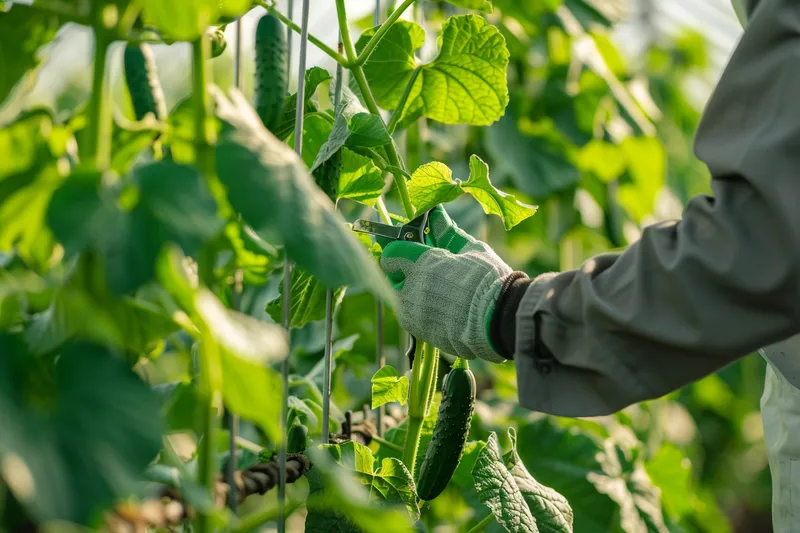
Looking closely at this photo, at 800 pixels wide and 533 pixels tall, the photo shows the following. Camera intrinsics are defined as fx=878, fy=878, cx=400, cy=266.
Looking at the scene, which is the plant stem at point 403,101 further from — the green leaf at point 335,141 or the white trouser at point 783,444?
the white trouser at point 783,444

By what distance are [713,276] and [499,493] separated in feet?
1.14

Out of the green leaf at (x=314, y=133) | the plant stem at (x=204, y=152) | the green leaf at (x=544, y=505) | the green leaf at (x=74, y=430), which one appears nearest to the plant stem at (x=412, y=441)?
the green leaf at (x=544, y=505)

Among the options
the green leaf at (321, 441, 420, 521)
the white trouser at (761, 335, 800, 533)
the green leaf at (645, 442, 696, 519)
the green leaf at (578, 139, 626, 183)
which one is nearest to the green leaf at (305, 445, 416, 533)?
the green leaf at (321, 441, 420, 521)

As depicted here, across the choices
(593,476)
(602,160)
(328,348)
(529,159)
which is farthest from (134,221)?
(602,160)

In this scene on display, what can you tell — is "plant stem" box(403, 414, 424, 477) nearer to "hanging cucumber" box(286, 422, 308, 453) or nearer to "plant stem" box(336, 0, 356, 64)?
"hanging cucumber" box(286, 422, 308, 453)

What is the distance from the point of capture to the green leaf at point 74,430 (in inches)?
18.2

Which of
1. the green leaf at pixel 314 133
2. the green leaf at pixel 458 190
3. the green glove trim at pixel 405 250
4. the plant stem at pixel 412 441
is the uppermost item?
the green leaf at pixel 314 133

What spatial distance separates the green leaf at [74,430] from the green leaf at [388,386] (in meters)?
0.53

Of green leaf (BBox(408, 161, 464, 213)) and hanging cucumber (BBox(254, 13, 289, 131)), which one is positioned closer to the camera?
hanging cucumber (BBox(254, 13, 289, 131))

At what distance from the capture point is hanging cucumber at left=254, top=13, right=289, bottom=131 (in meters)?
0.83

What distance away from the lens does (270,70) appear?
32.8 inches

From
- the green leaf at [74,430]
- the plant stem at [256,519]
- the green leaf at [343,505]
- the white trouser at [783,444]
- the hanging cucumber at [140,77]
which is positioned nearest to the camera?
the green leaf at [74,430]

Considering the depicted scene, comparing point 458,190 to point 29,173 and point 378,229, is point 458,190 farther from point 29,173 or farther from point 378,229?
point 29,173

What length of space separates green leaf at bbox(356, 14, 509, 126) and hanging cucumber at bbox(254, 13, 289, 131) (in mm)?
256
